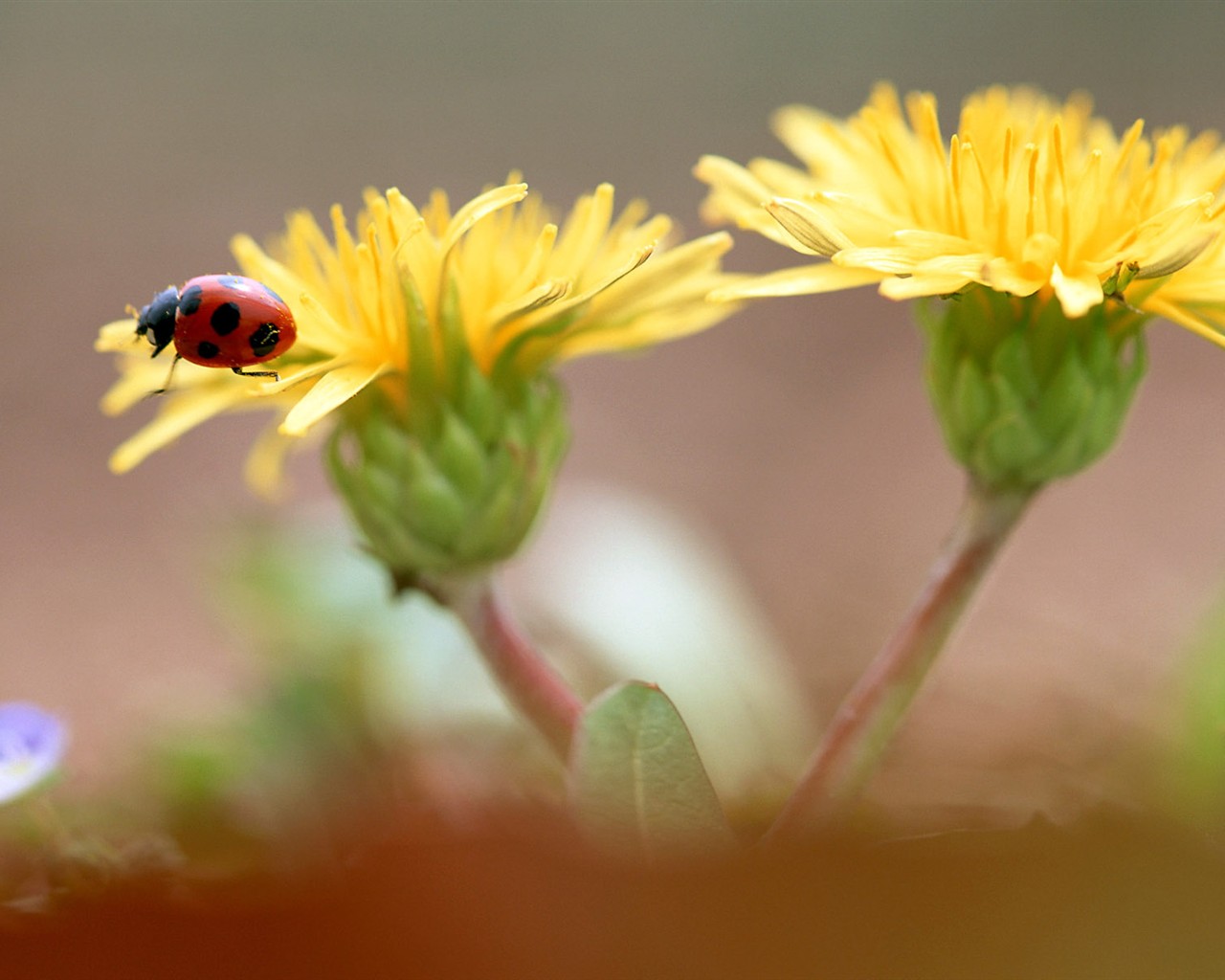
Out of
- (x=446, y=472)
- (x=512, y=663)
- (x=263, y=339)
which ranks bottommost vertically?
(x=512, y=663)

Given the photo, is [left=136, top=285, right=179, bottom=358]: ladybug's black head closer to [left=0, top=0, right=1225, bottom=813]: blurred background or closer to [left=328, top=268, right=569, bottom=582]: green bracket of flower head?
[left=328, top=268, right=569, bottom=582]: green bracket of flower head

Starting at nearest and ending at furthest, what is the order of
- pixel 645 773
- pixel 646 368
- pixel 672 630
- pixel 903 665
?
1. pixel 645 773
2. pixel 903 665
3. pixel 672 630
4. pixel 646 368

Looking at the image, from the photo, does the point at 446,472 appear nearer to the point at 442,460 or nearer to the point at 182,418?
the point at 442,460

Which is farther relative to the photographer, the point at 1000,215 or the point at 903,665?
the point at 903,665

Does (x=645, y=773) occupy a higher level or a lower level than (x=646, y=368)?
lower

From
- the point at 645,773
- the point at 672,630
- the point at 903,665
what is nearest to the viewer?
the point at 645,773

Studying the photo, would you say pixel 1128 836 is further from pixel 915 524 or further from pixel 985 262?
pixel 915 524

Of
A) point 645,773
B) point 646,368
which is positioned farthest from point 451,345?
point 646,368

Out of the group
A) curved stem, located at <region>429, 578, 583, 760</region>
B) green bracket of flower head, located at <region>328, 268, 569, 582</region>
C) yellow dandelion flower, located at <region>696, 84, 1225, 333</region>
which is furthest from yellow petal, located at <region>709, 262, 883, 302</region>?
curved stem, located at <region>429, 578, 583, 760</region>
